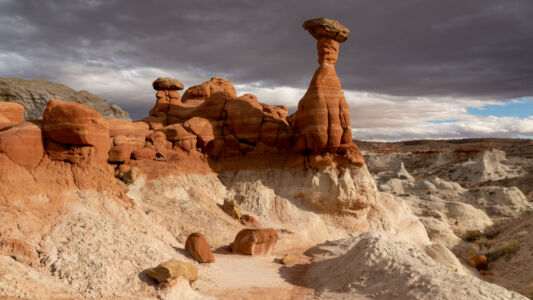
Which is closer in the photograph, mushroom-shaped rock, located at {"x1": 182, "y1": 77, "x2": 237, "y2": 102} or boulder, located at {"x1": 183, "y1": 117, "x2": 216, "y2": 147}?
boulder, located at {"x1": 183, "y1": 117, "x2": 216, "y2": 147}

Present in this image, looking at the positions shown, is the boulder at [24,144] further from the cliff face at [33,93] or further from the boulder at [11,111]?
the cliff face at [33,93]

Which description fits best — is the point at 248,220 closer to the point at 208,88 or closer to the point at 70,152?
the point at 70,152

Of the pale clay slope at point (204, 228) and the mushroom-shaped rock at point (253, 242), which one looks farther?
the mushroom-shaped rock at point (253, 242)

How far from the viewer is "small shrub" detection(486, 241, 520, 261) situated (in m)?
20.5

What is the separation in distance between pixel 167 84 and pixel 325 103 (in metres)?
12.2

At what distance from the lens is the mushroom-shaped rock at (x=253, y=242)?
14.9 meters

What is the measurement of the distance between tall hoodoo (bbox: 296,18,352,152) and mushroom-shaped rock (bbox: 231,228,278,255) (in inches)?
294

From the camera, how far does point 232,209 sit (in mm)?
19016

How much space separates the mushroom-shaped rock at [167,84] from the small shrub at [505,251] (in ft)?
74.4

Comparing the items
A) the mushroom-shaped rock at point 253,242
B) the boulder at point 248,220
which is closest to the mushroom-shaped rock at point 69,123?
the mushroom-shaped rock at point 253,242

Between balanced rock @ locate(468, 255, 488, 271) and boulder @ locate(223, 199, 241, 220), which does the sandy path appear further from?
balanced rock @ locate(468, 255, 488, 271)

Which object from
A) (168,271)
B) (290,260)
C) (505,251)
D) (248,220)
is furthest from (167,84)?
(505,251)

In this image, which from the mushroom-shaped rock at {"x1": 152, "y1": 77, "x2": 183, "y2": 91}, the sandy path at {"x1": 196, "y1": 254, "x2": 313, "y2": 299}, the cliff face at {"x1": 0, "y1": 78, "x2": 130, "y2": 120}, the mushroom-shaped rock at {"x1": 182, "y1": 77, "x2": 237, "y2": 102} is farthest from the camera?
the mushroom-shaped rock at {"x1": 182, "y1": 77, "x2": 237, "y2": 102}

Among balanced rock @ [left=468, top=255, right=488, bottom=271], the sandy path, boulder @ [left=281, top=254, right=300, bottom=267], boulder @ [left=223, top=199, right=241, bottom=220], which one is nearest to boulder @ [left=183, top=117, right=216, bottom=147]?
boulder @ [left=223, top=199, right=241, bottom=220]
